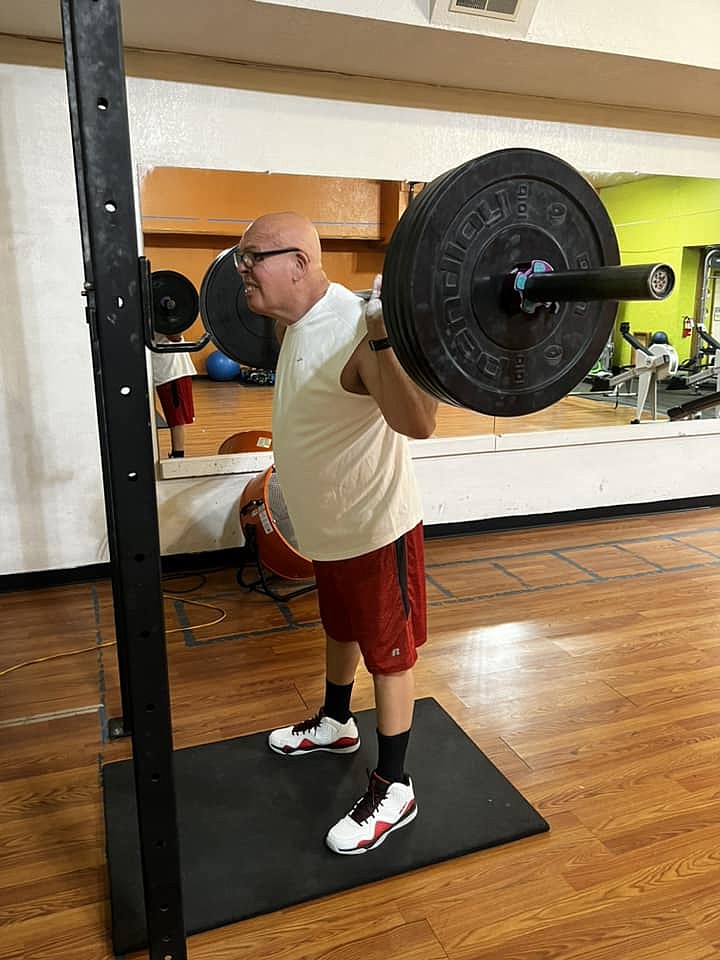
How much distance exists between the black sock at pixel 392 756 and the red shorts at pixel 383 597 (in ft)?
0.53

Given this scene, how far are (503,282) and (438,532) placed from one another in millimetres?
2508

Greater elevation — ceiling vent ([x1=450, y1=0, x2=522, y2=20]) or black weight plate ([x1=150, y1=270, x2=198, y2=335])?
ceiling vent ([x1=450, y1=0, x2=522, y2=20])

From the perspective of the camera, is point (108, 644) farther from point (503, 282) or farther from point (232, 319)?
point (503, 282)

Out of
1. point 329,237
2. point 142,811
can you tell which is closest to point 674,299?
point 329,237

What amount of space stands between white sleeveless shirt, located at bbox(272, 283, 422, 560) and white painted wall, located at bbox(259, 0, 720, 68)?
1325 mm

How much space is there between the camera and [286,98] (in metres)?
2.76

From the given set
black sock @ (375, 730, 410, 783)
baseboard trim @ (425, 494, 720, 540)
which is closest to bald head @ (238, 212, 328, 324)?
black sock @ (375, 730, 410, 783)

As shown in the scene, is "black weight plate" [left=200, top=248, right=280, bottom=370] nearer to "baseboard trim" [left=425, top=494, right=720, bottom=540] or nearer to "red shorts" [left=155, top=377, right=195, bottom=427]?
"red shorts" [left=155, top=377, right=195, bottom=427]

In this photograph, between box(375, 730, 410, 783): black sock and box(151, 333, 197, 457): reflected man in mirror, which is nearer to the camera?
box(375, 730, 410, 783): black sock

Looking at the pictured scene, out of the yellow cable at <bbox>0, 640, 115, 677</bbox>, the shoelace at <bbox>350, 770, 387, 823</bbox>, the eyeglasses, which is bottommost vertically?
the yellow cable at <bbox>0, 640, 115, 677</bbox>

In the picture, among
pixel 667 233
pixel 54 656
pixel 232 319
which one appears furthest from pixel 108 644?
pixel 667 233

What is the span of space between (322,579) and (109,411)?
2.42 feet

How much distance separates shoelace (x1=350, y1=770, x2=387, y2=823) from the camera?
5.03ft

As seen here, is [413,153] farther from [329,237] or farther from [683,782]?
[683,782]
